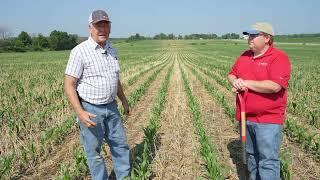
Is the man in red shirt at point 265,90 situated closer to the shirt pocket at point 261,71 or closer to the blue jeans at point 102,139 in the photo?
the shirt pocket at point 261,71

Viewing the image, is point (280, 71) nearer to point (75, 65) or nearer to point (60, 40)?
point (75, 65)

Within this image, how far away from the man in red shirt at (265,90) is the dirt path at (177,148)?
1478 millimetres

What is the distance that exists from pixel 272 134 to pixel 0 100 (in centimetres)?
953

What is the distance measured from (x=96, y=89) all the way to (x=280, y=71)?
7.19 feet

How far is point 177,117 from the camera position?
9.37 m

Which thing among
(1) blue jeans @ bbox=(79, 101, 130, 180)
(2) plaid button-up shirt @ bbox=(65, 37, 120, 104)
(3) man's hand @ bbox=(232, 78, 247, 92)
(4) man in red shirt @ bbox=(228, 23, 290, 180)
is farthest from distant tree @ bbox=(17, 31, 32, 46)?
(4) man in red shirt @ bbox=(228, 23, 290, 180)

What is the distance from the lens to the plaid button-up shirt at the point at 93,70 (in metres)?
4.29

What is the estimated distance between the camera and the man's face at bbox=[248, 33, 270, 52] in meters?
4.38

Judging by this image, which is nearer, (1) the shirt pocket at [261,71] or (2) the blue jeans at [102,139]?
(1) the shirt pocket at [261,71]

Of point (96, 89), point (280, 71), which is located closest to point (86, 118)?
point (96, 89)

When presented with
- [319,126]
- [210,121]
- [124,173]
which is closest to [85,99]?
[124,173]

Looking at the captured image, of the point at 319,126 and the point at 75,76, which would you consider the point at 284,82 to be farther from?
the point at 319,126

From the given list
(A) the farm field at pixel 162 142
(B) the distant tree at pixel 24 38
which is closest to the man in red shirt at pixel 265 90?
(A) the farm field at pixel 162 142

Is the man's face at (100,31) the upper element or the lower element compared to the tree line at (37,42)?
upper
